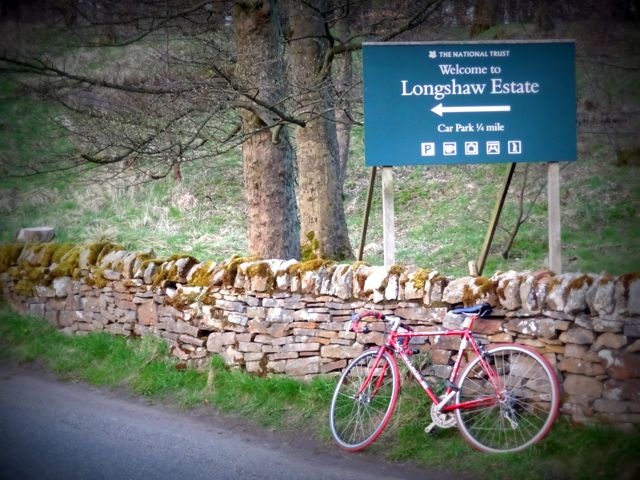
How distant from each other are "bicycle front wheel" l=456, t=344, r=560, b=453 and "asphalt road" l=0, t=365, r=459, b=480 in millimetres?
492

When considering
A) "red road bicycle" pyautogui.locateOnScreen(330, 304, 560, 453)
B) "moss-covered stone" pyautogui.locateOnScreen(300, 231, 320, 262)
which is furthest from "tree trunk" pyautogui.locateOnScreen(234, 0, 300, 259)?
"red road bicycle" pyautogui.locateOnScreen(330, 304, 560, 453)

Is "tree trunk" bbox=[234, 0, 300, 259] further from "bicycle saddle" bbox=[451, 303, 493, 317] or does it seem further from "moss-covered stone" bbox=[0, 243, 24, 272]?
"moss-covered stone" bbox=[0, 243, 24, 272]

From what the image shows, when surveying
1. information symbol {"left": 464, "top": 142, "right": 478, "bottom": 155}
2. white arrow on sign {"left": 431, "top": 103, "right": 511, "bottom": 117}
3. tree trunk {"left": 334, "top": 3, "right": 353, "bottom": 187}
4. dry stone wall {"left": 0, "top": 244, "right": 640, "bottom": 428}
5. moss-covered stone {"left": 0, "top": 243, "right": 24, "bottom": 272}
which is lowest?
dry stone wall {"left": 0, "top": 244, "right": 640, "bottom": 428}

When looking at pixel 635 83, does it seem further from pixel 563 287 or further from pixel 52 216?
pixel 52 216

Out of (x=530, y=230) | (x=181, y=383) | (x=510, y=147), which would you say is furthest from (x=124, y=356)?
(x=530, y=230)

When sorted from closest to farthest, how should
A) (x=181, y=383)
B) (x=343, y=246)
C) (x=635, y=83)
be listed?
(x=181, y=383) < (x=343, y=246) < (x=635, y=83)

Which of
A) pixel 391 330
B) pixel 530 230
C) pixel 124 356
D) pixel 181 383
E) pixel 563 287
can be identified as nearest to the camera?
pixel 563 287

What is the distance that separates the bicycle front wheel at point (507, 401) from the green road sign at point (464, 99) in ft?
7.45

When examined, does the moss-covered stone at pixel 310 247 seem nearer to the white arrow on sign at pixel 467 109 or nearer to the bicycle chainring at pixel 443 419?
the white arrow on sign at pixel 467 109

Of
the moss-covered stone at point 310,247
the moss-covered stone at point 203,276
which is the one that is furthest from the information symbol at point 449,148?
the moss-covered stone at point 310,247

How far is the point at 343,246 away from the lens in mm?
11852

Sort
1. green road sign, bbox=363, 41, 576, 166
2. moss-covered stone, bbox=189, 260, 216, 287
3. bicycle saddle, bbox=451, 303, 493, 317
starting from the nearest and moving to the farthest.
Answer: bicycle saddle, bbox=451, 303, 493, 317 → green road sign, bbox=363, 41, 576, 166 → moss-covered stone, bbox=189, 260, 216, 287

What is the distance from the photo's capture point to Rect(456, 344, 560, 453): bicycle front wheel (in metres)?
5.29

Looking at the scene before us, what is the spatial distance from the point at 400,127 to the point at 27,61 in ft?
14.2
